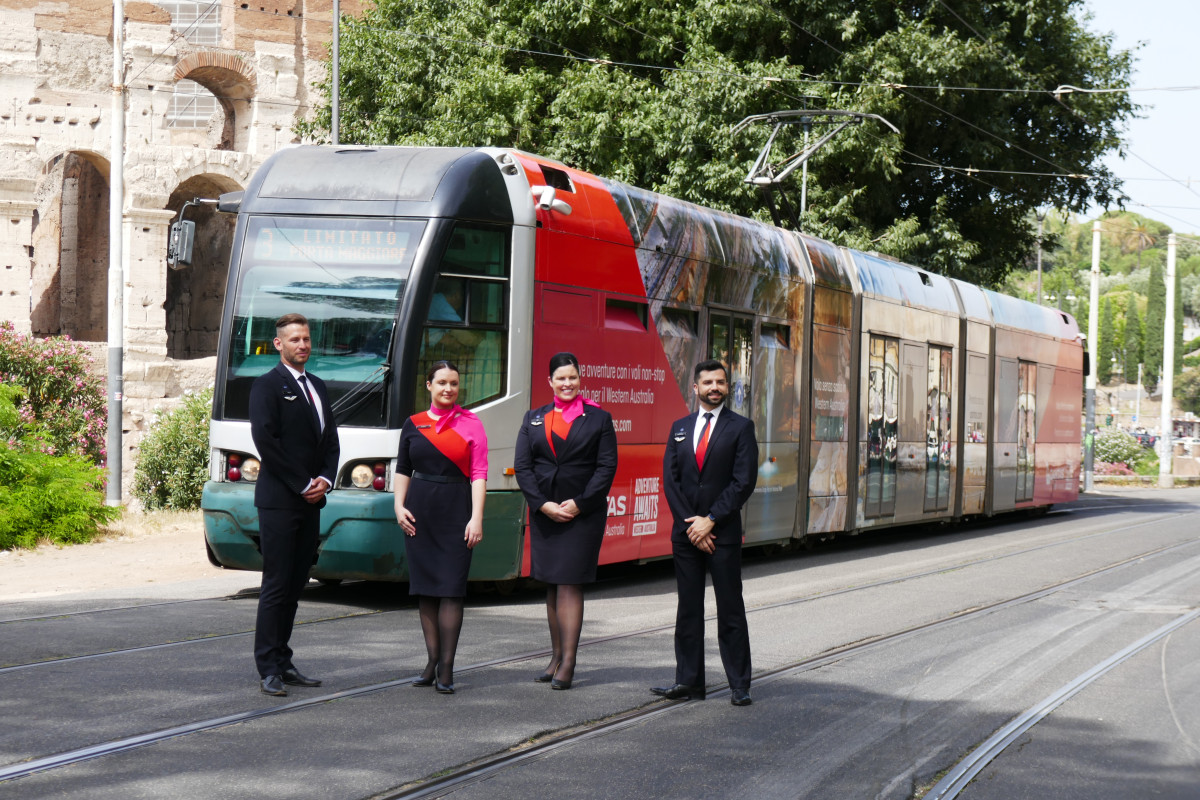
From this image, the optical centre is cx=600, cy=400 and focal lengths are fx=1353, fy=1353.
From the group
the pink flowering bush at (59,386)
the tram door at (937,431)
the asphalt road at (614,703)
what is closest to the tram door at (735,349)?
the asphalt road at (614,703)

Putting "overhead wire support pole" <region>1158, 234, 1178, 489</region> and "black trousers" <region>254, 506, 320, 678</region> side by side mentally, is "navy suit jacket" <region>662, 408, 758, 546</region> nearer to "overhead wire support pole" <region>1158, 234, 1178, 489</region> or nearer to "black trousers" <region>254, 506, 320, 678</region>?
"black trousers" <region>254, 506, 320, 678</region>

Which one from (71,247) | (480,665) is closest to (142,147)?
(71,247)

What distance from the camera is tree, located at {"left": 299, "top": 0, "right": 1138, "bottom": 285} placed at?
24625 mm

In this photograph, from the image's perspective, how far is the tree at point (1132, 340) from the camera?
139250 millimetres

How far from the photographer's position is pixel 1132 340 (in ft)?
457

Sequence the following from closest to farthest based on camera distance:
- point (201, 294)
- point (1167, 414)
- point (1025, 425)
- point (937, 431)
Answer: point (937, 431) → point (1025, 425) → point (1167, 414) → point (201, 294)

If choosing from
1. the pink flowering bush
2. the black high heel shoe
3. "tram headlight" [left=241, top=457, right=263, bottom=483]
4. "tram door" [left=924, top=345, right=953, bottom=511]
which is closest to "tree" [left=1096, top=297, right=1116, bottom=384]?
the pink flowering bush

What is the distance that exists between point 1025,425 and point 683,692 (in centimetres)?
1615

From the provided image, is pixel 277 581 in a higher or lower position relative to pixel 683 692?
higher

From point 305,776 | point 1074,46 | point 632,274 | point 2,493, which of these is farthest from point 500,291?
point 1074,46

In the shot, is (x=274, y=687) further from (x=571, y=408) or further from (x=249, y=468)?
(x=249, y=468)

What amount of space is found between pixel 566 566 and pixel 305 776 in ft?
7.14

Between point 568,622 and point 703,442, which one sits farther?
point 568,622

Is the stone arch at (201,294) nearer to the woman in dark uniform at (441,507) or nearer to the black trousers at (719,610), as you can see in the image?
the woman in dark uniform at (441,507)
